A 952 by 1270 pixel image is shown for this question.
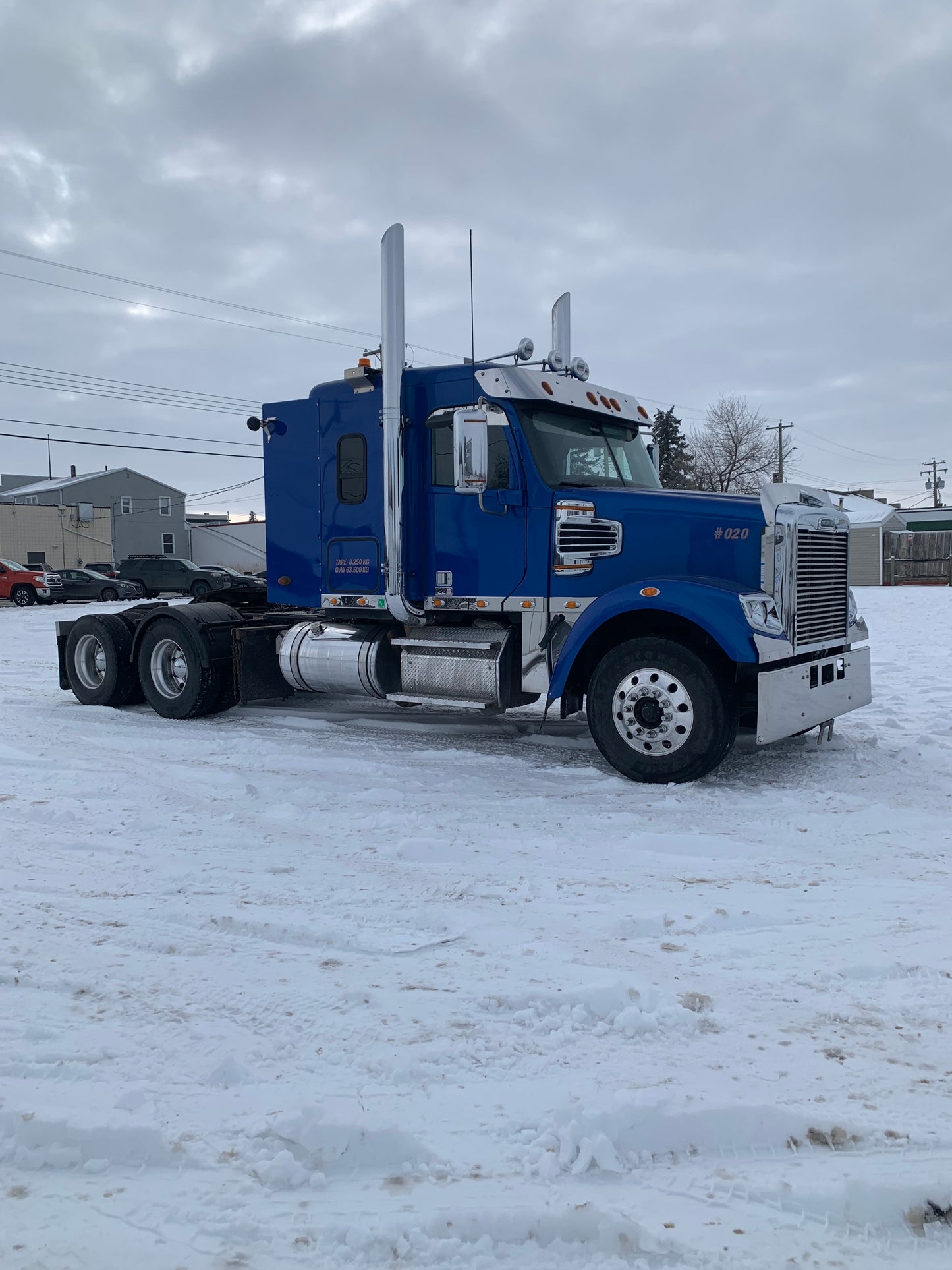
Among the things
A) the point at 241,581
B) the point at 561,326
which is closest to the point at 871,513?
the point at 241,581

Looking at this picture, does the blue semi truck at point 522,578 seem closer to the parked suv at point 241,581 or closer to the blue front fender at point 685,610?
the blue front fender at point 685,610

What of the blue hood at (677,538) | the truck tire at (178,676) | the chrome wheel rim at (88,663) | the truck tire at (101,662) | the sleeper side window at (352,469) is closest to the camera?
the blue hood at (677,538)

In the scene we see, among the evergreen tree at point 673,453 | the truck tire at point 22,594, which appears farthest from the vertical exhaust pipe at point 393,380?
the evergreen tree at point 673,453

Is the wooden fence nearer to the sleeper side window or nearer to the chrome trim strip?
the chrome trim strip

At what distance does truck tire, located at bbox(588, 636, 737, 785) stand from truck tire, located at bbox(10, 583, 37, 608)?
31951 mm

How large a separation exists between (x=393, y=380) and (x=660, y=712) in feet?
10.6

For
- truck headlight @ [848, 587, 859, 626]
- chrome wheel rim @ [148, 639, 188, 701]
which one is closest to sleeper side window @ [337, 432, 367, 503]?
chrome wheel rim @ [148, 639, 188, 701]

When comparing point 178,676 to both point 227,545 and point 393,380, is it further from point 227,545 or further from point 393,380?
point 227,545

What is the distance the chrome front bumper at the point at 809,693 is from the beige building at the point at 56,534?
158 ft

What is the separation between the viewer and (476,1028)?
299 centimetres

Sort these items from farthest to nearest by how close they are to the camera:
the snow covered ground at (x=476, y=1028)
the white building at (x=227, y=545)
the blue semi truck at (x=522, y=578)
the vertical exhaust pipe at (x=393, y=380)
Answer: the white building at (x=227, y=545)
the vertical exhaust pipe at (x=393, y=380)
the blue semi truck at (x=522, y=578)
the snow covered ground at (x=476, y=1028)

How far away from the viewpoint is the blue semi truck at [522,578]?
6.16m

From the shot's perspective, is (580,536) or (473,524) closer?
(580,536)

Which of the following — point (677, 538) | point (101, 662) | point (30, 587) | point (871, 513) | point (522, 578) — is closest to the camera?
point (677, 538)
